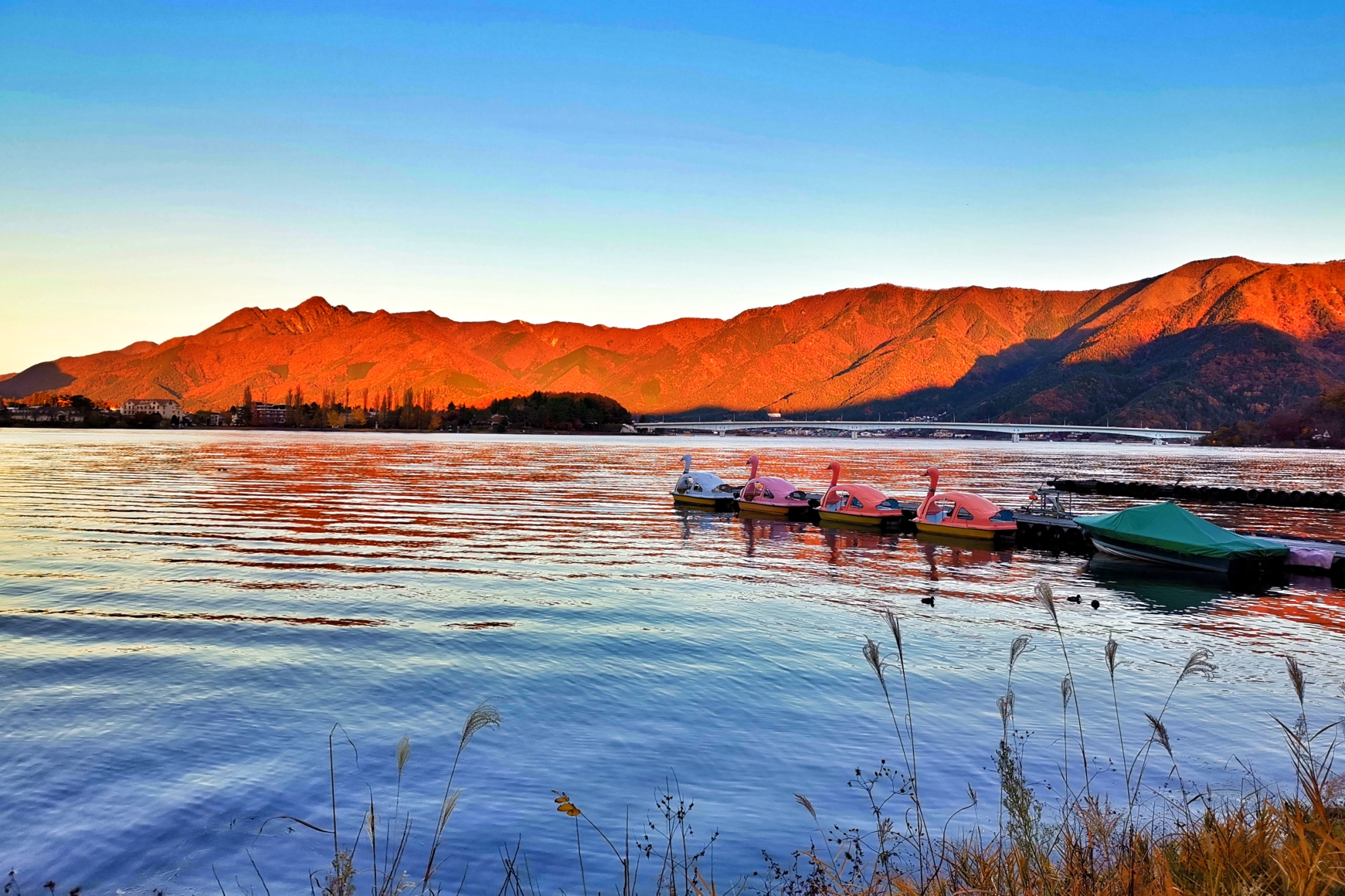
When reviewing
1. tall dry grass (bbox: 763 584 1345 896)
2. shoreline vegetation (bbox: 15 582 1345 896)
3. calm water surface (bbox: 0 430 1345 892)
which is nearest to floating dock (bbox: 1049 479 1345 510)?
calm water surface (bbox: 0 430 1345 892)

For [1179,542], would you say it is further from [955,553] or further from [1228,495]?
[1228,495]

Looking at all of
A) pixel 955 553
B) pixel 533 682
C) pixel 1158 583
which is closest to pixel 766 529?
pixel 955 553

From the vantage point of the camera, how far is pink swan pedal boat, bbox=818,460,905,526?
45.9 m

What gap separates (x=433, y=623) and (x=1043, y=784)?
1355 cm

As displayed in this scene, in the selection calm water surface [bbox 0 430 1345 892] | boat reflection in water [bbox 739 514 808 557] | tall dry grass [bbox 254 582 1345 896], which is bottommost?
boat reflection in water [bbox 739 514 808 557]

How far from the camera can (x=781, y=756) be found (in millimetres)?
11508

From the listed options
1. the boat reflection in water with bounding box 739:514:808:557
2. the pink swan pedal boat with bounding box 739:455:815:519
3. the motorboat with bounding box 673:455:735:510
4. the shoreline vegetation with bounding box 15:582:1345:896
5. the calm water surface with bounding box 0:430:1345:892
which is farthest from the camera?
the motorboat with bounding box 673:455:735:510

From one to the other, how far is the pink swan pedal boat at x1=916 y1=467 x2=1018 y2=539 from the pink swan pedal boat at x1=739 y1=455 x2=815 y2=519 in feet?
28.6

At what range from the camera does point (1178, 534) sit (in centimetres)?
3212

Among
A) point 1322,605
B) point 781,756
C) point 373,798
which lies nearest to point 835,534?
point 1322,605

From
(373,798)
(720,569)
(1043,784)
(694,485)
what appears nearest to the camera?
(373,798)

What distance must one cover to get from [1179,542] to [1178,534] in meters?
0.52

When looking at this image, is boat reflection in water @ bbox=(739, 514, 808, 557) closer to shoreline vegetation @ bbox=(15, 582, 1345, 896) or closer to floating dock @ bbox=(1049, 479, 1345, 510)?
shoreline vegetation @ bbox=(15, 582, 1345, 896)

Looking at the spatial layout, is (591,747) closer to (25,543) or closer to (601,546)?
(601,546)
